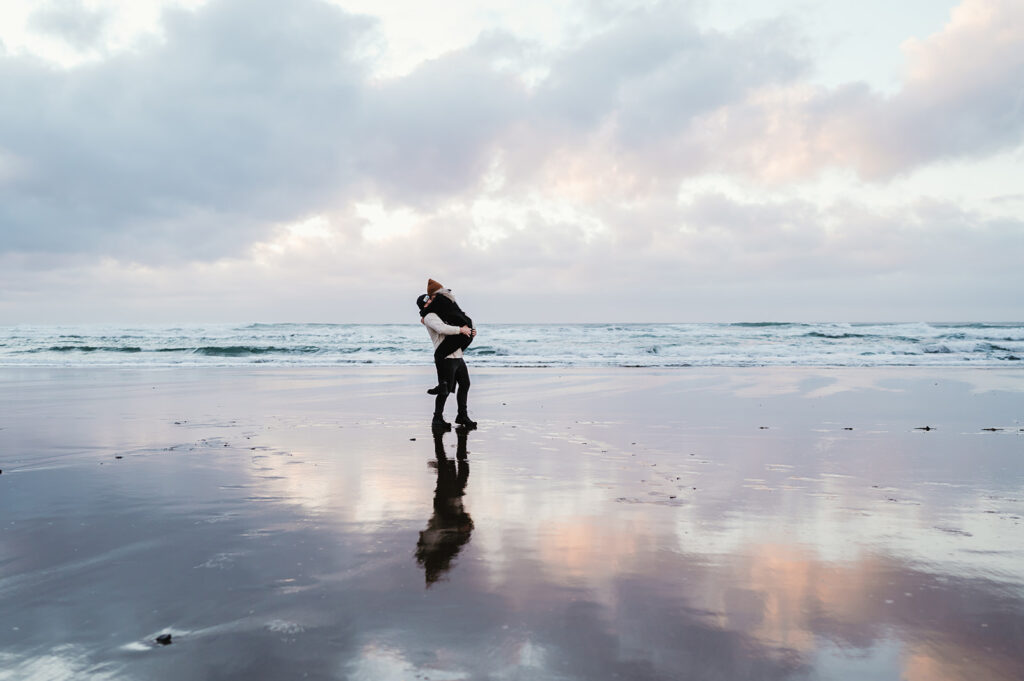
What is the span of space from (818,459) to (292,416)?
7361mm

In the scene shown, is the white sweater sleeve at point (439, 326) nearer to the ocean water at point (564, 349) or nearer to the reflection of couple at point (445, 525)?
Answer: the reflection of couple at point (445, 525)

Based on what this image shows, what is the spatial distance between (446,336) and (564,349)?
1051 inches

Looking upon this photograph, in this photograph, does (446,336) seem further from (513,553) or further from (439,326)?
(513,553)

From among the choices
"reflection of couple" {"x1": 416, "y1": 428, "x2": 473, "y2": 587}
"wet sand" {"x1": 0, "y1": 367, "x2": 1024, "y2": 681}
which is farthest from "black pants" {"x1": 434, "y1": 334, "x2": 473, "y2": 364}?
"reflection of couple" {"x1": 416, "y1": 428, "x2": 473, "y2": 587}

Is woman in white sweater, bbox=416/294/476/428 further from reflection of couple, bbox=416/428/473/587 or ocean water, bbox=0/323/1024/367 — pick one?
ocean water, bbox=0/323/1024/367

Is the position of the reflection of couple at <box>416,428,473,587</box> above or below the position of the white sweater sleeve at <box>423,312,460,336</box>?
below

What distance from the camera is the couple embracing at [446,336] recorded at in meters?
9.13

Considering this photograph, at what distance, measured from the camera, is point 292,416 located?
34.4 feet

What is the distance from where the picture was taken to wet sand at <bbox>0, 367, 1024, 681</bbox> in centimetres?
265

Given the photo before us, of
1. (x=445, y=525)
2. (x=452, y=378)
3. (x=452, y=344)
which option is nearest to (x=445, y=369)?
(x=452, y=378)

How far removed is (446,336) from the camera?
939 cm

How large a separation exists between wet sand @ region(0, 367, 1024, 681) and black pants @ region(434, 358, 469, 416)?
23.8 inches

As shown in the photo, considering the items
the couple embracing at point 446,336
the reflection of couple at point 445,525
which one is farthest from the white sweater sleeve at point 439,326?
the reflection of couple at point 445,525

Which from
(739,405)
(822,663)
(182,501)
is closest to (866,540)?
(822,663)
